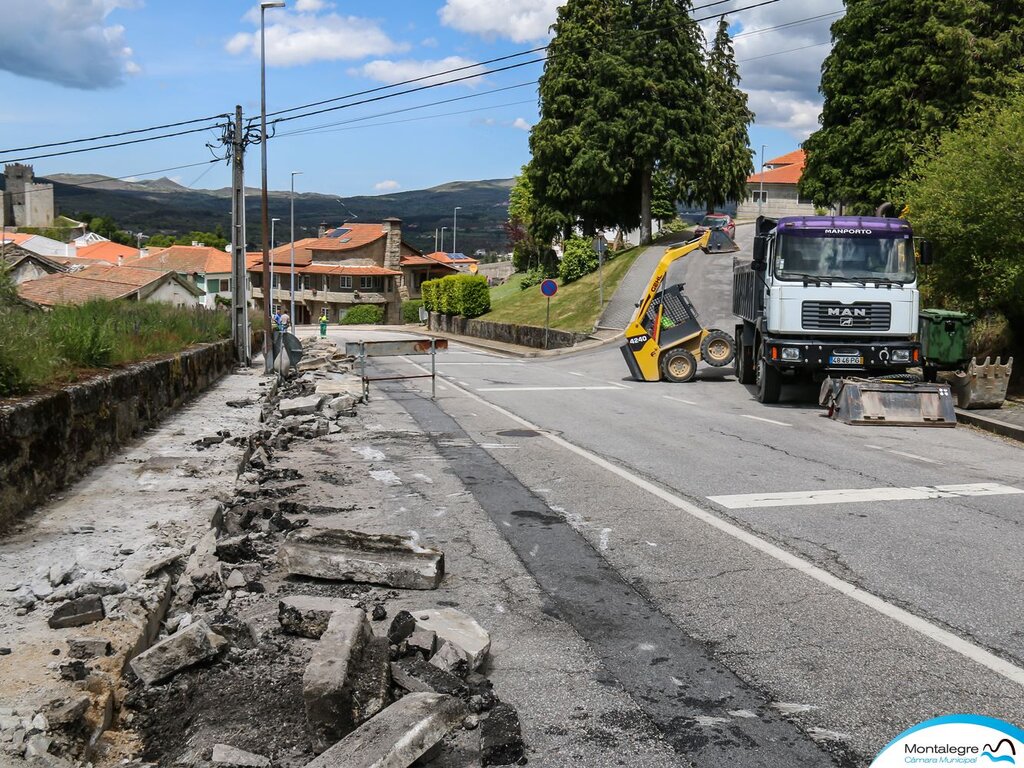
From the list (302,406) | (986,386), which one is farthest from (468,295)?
(986,386)

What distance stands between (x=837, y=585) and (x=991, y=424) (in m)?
9.90

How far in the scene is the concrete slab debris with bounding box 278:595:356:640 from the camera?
16.3ft

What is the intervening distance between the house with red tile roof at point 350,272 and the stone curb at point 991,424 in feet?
271

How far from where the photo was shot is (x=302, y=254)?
101 metres

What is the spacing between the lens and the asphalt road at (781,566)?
433 cm

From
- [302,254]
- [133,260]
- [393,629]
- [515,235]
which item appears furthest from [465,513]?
[133,260]

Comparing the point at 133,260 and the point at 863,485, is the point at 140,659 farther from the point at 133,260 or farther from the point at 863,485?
the point at 133,260

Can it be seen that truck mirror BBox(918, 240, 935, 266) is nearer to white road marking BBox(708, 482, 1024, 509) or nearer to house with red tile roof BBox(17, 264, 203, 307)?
white road marking BBox(708, 482, 1024, 509)

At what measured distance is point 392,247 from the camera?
98.9 meters

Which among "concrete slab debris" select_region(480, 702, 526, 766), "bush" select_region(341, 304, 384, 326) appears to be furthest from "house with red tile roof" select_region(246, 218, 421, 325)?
"concrete slab debris" select_region(480, 702, 526, 766)

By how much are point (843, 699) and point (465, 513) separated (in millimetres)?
4482

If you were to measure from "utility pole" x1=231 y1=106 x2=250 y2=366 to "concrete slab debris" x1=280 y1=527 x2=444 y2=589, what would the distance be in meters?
20.2

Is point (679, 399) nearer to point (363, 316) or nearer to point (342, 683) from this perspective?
point (342, 683)

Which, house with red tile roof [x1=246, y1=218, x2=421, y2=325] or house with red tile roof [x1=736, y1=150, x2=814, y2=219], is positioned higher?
house with red tile roof [x1=736, y1=150, x2=814, y2=219]
